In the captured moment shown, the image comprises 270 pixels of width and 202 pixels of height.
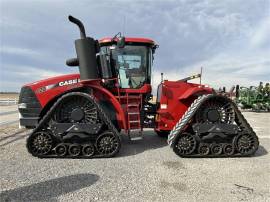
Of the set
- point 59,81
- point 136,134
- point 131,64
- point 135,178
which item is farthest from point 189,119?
point 59,81

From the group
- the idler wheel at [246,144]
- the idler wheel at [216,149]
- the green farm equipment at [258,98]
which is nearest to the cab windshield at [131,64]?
the idler wheel at [216,149]

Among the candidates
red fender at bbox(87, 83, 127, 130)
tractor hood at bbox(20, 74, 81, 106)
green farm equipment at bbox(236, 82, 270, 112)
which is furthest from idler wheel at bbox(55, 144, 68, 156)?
green farm equipment at bbox(236, 82, 270, 112)

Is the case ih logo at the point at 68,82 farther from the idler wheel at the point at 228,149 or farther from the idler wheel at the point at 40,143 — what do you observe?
the idler wheel at the point at 228,149

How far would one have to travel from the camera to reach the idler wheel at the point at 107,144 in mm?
6691

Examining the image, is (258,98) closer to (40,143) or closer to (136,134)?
(136,134)

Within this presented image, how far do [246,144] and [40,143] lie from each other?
501 cm

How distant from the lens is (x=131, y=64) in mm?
7578

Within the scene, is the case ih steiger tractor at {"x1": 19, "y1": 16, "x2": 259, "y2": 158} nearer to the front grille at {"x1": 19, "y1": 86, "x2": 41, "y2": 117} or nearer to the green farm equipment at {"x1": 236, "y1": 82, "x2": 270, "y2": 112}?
the front grille at {"x1": 19, "y1": 86, "x2": 41, "y2": 117}

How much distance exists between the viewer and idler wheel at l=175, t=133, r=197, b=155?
6719 millimetres

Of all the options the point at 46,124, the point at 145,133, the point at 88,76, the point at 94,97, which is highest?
the point at 88,76

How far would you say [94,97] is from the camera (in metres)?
6.88

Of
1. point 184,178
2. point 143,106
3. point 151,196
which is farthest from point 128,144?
point 151,196

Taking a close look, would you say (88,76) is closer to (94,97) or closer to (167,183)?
(94,97)

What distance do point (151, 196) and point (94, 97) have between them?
10.6 ft
